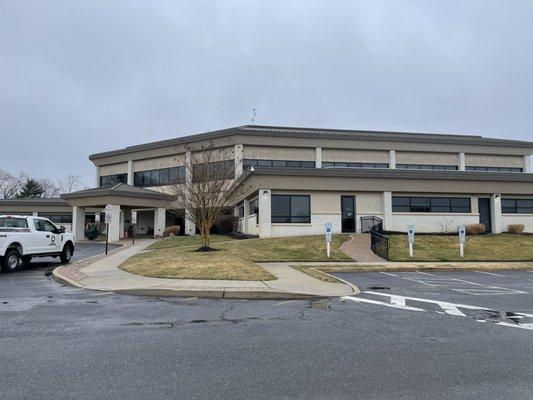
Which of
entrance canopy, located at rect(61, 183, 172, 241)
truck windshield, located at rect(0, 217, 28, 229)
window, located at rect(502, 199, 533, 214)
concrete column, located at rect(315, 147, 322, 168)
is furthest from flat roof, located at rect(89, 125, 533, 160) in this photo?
truck windshield, located at rect(0, 217, 28, 229)

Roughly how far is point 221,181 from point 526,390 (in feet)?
64.6

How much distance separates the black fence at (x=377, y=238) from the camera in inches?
894

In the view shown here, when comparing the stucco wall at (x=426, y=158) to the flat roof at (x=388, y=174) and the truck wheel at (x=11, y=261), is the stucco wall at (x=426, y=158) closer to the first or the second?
the flat roof at (x=388, y=174)

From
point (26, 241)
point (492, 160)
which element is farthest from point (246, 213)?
point (492, 160)

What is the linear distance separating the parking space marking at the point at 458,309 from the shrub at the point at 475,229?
67.3 ft

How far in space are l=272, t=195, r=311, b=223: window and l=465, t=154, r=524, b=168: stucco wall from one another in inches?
1090

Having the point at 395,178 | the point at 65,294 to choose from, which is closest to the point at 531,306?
the point at 65,294

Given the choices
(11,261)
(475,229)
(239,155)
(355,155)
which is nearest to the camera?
(11,261)

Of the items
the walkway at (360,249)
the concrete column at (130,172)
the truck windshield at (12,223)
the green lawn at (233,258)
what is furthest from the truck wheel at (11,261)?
the concrete column at (130,172)

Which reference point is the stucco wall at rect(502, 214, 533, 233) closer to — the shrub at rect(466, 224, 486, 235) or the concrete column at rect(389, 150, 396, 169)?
the shrub at rect(466, 224, 486, 235)

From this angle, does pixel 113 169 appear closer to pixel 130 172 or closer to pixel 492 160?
pixel 130 172

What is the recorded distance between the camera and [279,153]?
45719 millimetres

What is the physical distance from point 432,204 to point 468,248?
6.63 m

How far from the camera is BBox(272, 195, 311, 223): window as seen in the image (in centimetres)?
2878
